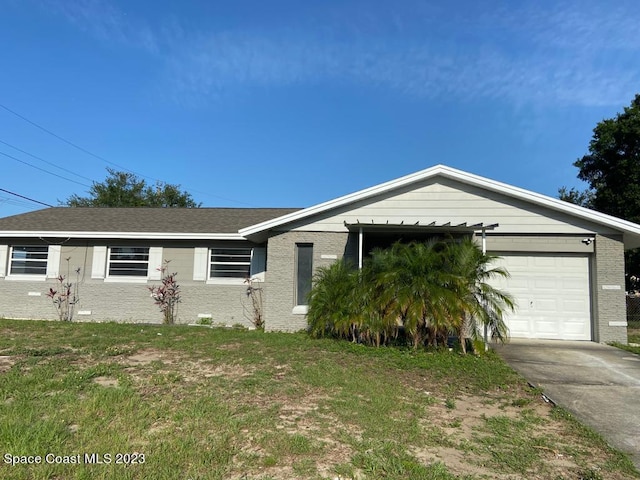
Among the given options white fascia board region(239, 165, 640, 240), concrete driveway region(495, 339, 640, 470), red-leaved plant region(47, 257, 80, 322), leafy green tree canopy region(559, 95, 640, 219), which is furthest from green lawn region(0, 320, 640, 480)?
leafy green tree canopy region(559, 95, 640, 219)

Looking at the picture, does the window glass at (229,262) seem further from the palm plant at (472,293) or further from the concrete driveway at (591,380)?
the concrete driveway at (591,380)

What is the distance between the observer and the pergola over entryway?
9474 millimetres

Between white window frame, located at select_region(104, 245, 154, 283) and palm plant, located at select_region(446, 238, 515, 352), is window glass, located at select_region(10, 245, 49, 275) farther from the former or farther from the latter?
palm plant, located at select_region(446, 238, 515, 352)

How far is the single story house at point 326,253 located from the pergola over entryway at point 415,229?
0.04 m

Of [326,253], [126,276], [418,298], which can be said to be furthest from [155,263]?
[418,298]

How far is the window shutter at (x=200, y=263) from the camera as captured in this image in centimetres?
1248

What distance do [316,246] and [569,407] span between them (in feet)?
22.6

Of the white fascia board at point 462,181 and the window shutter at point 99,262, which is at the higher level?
the white fascia board at point 462,181

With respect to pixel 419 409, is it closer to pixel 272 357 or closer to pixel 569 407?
pixel 569 407

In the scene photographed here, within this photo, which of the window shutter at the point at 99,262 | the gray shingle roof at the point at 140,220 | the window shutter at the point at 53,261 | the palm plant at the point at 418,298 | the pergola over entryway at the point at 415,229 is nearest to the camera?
the palm plant at the point at 418,298

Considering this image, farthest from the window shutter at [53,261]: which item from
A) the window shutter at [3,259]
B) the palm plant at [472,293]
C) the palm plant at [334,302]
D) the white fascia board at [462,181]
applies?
the palm plant at [472,293]

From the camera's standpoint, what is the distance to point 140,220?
14320 mm

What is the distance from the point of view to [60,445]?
11.5ft

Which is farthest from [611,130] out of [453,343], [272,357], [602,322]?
[272,357]
